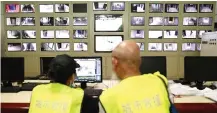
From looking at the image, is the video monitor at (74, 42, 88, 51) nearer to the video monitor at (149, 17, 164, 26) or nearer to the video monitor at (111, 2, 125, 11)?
the video monitor at (111, 2, 125, 11)

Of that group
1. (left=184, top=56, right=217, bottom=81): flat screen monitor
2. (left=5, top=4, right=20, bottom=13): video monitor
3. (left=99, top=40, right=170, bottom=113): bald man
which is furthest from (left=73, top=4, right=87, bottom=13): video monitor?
(left=99, top=40, right=170, bottom=113): bald man

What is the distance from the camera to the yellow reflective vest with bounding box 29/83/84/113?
172 centimetres

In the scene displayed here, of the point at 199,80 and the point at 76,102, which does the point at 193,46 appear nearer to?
the point at 199,80

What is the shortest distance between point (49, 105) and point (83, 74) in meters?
1.24

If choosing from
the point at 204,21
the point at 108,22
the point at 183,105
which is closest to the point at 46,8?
the point at 108,22

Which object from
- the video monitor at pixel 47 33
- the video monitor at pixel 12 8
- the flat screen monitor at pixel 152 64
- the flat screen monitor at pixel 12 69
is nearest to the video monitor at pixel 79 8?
the video monitor at pixel 47 33

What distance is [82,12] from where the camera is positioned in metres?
5.80

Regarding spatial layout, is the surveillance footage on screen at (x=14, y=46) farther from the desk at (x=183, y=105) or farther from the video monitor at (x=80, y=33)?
the desk at (x=183, y=105)

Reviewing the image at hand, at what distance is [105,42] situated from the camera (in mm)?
5855

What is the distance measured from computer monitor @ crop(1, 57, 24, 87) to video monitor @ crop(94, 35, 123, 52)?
296 cm

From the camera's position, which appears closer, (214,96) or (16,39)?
(214,96)

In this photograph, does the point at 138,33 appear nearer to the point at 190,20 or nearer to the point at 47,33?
the point at 190,20

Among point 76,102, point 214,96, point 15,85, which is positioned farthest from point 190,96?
point 15,85

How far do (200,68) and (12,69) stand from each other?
6.87 ft
